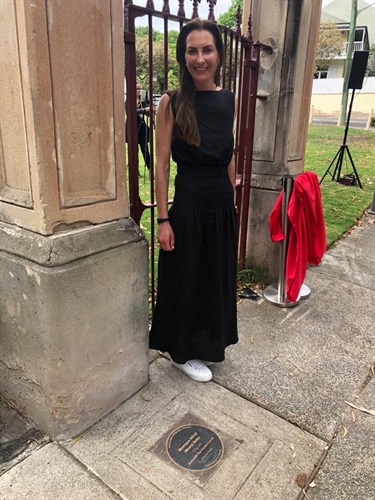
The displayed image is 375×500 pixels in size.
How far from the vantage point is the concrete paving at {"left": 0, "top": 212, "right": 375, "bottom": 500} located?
1.93 meters

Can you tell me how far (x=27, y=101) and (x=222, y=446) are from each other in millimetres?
1966

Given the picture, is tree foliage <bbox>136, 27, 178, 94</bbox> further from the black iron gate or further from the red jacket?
the red jacket

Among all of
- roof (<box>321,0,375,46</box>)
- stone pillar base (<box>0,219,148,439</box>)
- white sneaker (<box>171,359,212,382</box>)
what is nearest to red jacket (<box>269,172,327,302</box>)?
white sneaker (<box>171,359,212,382</box>)

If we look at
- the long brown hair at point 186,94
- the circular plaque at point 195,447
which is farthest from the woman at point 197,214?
the circular plaque at point 195,447

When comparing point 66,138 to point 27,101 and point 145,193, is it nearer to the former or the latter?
point 27,101

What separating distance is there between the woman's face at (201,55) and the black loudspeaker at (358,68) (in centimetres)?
692

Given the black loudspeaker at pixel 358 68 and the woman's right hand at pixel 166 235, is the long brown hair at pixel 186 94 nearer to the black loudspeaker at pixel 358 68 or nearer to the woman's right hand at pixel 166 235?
the woman's right hand at pixel 166 235

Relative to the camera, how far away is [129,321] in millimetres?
2361

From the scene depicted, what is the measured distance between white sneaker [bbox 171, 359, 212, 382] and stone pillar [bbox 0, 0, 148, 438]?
21.2 inches

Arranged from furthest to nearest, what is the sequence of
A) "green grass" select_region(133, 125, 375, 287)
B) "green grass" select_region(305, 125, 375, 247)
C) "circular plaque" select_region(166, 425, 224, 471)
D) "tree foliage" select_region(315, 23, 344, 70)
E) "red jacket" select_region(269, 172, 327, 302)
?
"tree foliage" select_region(315, 23, 344, 70) → "green grass" select_region(305, 125, 375, 247) → "green grass" select_region(133, 125, 375, 287) → "red jacket" select_region(269, 172, 327, 302) → "circular plaque" select_region(166, 425, 224, 471)

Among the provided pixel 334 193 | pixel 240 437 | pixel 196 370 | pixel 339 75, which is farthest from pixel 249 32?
pixel 339 75

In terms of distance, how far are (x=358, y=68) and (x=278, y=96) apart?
5.67 metres

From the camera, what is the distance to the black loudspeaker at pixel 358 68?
7.90 metres

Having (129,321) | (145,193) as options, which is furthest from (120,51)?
(145,193)
